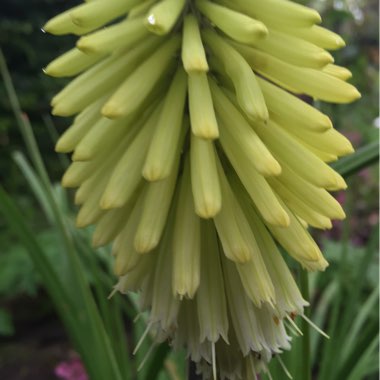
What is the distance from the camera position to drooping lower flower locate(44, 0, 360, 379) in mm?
609

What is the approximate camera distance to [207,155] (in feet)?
2.05

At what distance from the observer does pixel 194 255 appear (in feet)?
2.09

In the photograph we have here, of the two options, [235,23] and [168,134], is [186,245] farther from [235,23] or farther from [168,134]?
[235,23]

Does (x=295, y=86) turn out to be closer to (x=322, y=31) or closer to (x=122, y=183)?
(x=322, y=31)

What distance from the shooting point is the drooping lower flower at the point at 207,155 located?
2.00 ft

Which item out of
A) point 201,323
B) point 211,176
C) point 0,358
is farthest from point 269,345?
point 0,358

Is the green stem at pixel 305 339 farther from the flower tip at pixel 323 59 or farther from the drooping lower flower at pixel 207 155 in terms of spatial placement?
the flower tip at pixel 323 59

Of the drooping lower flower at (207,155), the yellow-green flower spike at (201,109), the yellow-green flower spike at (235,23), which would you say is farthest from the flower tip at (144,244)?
the yellow-green flower spike at (235,23)

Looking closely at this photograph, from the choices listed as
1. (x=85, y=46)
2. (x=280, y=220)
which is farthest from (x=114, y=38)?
(x=280, y=220)

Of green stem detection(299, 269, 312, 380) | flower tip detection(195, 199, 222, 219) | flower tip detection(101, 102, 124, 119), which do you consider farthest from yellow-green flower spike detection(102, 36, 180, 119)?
green stem detection(299, 269, 312, 380)

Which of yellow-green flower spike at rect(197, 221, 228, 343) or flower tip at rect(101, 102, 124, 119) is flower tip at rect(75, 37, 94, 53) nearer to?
flower tip at rect(101, 102, 124, 119)

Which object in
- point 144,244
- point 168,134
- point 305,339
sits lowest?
point 305,339

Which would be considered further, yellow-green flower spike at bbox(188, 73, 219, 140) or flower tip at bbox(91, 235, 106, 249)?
flower tip at bbox(91, 235, 106, 249)

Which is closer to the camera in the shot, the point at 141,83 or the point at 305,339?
the point at 141,83
